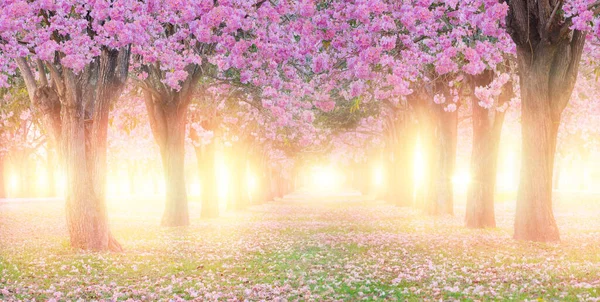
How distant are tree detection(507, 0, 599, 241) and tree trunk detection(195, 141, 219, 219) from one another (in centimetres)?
2045

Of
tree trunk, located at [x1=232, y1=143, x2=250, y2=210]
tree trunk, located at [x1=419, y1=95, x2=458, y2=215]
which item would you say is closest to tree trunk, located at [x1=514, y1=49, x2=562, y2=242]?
tree trunk, located at [x1=419, y1=95, x2=458, y2=215]

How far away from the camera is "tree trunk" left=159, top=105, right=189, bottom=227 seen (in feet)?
87.5

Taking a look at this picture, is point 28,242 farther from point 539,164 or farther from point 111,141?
point 111,141

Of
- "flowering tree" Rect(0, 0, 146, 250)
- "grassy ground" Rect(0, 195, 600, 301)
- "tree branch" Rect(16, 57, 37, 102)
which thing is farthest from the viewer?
"flowering tree" Rect(0, 0, 146, 250)

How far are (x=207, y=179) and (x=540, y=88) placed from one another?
861 inches

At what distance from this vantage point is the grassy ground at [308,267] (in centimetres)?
1113

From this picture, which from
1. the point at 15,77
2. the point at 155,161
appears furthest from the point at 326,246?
the point at 155,161

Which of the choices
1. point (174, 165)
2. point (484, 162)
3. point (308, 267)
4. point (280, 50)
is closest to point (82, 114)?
point (280, 50)

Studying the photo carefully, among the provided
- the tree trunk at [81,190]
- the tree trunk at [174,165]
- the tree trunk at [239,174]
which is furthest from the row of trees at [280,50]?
the tree trunk at [239,174]

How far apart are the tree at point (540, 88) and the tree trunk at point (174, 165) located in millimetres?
15095

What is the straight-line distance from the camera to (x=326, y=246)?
64.6 feet

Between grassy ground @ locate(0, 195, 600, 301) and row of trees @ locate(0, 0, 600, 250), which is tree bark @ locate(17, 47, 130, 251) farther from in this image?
grassy ground @ locate(0, 195, 600, 301)

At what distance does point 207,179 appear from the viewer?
114 ft

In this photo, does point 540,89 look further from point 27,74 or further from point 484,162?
point 27,74
